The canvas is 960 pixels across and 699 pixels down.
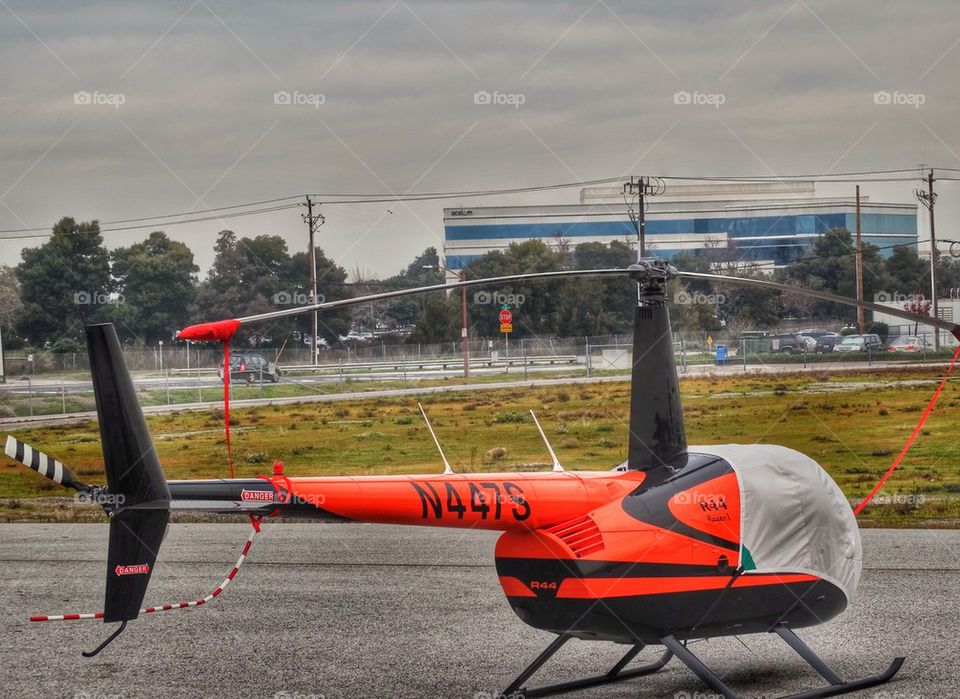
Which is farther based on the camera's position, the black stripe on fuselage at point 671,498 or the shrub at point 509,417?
the shrub at point 509,417

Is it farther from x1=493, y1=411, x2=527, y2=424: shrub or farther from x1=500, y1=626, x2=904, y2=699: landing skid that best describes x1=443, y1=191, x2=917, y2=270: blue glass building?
x1=500, y1=626, x2=904, y2=699: landing skid

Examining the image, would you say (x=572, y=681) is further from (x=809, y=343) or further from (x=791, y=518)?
(x=809, y=343)

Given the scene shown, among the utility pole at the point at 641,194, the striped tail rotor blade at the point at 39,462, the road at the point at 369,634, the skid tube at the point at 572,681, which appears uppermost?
the utility pole at the point at 641,194

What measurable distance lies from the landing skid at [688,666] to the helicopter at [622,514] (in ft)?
0.09

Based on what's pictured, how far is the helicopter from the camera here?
6648 mm

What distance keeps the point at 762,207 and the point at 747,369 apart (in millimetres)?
17337

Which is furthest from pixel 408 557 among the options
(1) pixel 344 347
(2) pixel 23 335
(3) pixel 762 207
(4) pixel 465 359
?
(3) pixel 762 207

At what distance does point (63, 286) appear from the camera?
88.1ft

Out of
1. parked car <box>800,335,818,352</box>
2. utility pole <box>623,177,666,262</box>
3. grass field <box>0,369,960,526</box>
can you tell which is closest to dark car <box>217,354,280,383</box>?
grass field <box>0,369,960,526</box>

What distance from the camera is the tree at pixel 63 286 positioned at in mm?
26562

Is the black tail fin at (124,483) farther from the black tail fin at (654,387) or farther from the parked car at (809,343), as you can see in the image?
the parked car at (809,343)

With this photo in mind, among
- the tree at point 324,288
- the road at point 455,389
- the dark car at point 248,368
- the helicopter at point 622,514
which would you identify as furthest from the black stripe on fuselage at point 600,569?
the tree at point 324,288

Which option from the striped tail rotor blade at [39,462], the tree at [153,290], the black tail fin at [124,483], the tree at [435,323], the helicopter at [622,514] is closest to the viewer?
the striped tail rotor blade at [39,462]

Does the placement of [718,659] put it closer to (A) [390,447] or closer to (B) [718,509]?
(B) [718,509]
